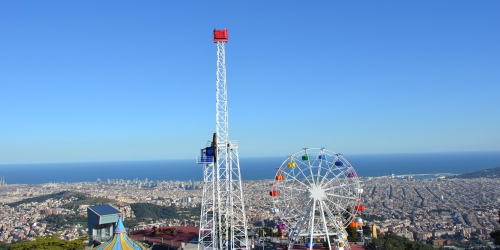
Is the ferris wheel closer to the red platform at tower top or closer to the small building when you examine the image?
the red platform at tower top

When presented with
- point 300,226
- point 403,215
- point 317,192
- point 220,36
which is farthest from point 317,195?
point 403,215

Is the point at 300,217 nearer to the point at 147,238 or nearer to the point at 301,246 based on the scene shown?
the point at 301,246

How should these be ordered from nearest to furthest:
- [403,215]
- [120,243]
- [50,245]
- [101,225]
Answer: [120,243] < [50,245] < [101,225] < [403,215]

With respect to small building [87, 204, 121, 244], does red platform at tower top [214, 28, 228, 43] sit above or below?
above

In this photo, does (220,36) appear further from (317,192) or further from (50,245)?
(50,245)

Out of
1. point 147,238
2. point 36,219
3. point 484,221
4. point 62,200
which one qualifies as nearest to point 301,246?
point 147,238

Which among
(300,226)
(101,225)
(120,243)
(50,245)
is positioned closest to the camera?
(120,243)

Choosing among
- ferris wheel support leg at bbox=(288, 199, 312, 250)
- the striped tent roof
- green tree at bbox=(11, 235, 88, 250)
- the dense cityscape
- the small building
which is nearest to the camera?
the striped tent roof

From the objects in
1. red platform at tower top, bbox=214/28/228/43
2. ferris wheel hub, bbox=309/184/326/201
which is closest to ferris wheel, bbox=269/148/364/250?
ferris wheel hub, bbox=309/184/326/201
